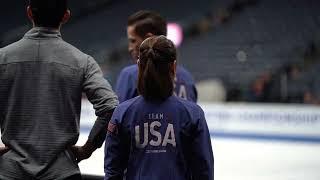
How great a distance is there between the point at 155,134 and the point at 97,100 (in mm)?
235

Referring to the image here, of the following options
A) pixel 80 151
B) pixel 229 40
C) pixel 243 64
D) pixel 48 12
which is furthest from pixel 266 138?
pixel 48 12

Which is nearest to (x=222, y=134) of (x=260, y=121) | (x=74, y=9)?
(x=260, y=121)

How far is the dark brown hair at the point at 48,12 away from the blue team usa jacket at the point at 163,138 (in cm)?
37

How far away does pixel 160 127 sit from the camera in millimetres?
1856

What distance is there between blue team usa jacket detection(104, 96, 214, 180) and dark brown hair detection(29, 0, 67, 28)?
366 mm

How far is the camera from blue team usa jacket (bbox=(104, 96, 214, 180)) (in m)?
1.85

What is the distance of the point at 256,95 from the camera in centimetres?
863

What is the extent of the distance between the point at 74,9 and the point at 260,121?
6.21 m

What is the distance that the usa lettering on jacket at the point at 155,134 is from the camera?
1852 millimetres

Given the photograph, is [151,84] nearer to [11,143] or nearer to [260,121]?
[11,143]

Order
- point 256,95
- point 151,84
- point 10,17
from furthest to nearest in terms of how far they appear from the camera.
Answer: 1. point 10,17
2. point 256,95
3. point 151,84

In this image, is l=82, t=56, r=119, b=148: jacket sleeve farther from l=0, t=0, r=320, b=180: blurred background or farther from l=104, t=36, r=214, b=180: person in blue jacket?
l=0, t=0, r=320, b=180: blurred background

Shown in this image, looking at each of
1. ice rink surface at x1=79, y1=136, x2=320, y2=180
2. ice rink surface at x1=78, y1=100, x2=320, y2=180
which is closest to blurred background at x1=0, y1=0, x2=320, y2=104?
ice rink surface at x1=78, y1=100, x2=320, y2=180

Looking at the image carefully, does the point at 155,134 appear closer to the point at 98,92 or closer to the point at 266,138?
the point at 98,92
